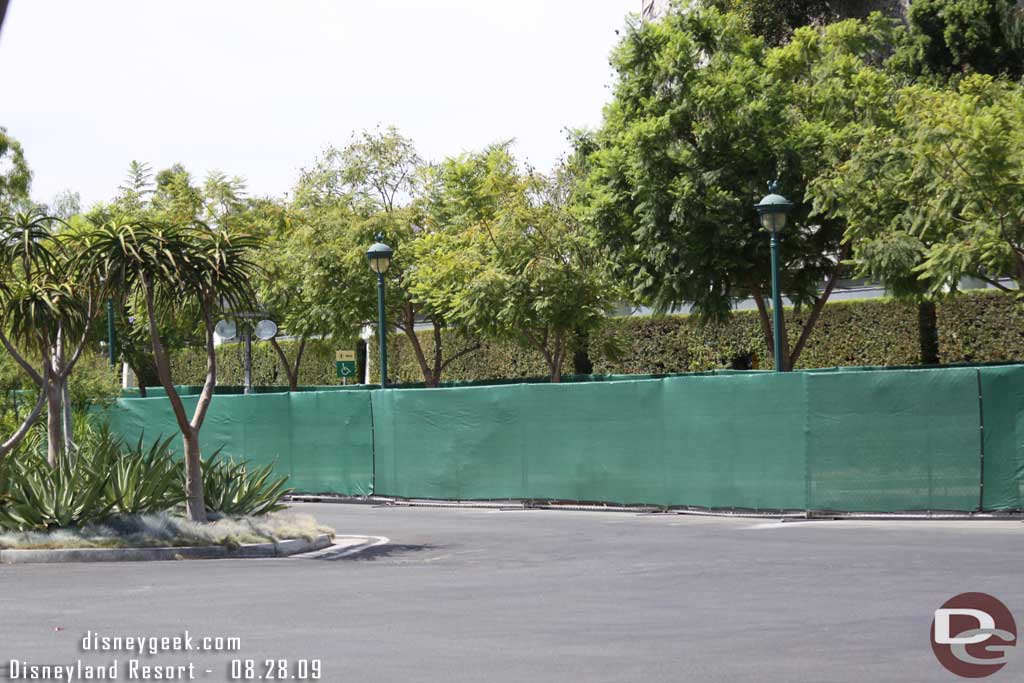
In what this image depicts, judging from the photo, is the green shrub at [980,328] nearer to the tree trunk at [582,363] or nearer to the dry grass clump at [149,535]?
the tree trunk at [582,363]

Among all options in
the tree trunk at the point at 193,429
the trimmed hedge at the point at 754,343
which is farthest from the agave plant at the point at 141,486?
the trimmed hedge at the point at 754,343

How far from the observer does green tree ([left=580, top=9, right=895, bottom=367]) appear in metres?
34.2

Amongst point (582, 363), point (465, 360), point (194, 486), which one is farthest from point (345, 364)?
point (194, 486)

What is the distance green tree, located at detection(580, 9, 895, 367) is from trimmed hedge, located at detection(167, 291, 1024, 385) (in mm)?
4959

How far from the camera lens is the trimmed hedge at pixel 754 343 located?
4159cm

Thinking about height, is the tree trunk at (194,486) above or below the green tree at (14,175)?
below

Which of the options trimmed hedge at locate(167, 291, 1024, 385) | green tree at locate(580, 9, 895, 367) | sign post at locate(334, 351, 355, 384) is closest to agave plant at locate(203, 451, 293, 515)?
green tree at locate(580, 9, 895, 367)

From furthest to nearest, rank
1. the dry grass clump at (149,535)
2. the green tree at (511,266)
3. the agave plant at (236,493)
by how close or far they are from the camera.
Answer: the green tree at (511,266)
the agave plant at (236,493)
the dry grass clump at (149,535)

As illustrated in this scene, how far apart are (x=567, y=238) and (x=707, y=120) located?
6.36 metres

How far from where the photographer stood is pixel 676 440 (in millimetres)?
22641

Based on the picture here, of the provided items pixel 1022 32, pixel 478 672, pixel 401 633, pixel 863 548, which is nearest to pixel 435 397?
pixel 863 548

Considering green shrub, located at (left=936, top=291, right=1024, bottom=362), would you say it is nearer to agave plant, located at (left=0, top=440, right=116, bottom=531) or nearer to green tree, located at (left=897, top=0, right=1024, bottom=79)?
green tree, located at (left=897, top=0, right=1024, bottom=79)

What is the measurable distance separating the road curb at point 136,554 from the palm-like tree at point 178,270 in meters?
1.33

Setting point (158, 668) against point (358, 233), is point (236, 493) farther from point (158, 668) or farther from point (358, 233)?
point (358, 233)
